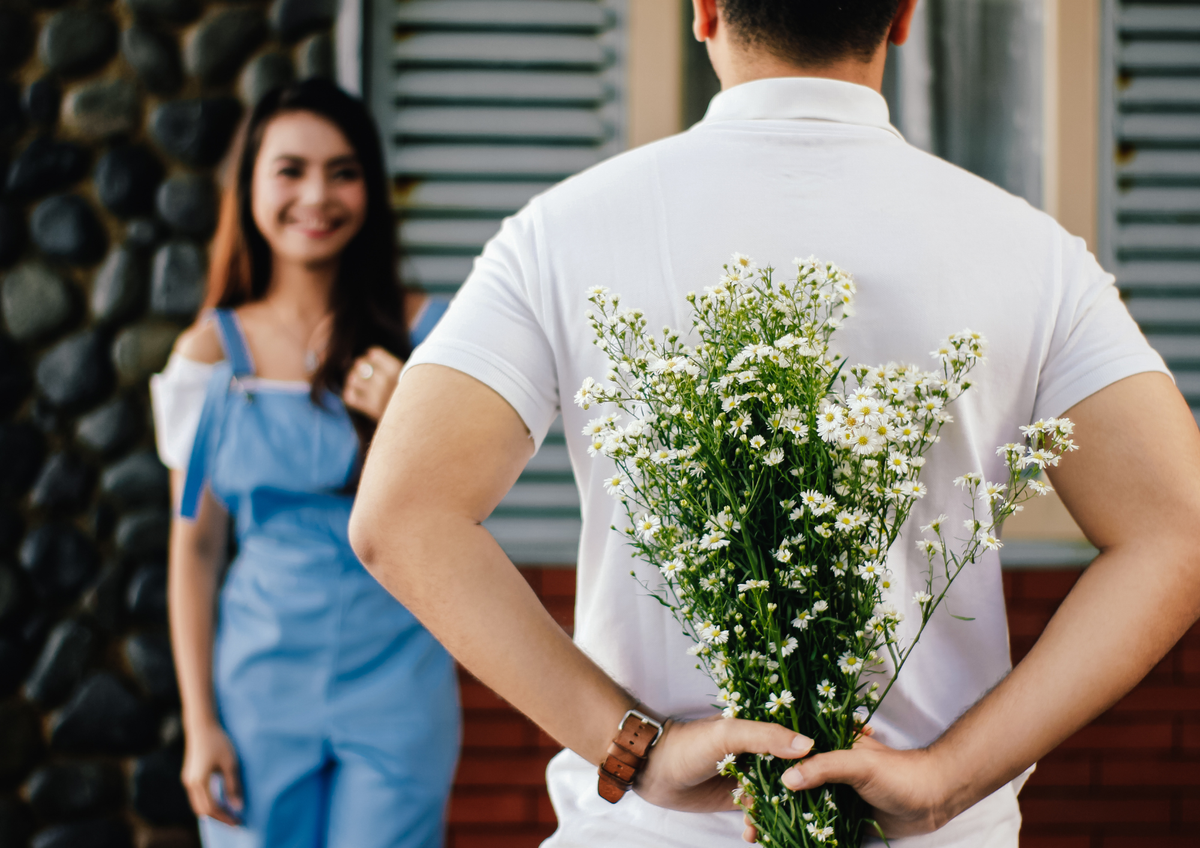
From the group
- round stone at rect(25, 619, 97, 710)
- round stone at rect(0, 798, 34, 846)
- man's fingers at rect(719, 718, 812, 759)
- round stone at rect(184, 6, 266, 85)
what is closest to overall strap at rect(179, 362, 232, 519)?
round stone at rect(25, 619, 97, 710)

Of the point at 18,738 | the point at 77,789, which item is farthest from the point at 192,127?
the point at 77,789

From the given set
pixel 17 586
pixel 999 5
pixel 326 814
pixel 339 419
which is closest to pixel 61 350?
pixel 17 586

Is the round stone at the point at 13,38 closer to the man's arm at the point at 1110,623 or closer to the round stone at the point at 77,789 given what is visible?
the round stone at the point at 77,789

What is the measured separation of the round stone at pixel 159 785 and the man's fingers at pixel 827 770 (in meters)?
2.33

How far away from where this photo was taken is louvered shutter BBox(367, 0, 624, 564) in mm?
2609

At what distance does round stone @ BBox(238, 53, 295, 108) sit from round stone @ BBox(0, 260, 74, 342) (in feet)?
2.61

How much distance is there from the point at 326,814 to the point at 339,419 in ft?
2.87

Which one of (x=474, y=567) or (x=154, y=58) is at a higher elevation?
(x=154, y=58)

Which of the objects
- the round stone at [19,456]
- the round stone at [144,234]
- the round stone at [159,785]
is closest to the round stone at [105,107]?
the round stone at [144,234]

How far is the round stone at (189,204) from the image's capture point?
2598 millimetres

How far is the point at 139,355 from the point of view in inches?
103

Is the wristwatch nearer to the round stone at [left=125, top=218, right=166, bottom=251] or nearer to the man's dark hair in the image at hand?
the man's dark hair

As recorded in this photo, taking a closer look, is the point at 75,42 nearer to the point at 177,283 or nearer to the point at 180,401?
the point at 177,283

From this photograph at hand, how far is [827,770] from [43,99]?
113 inches
